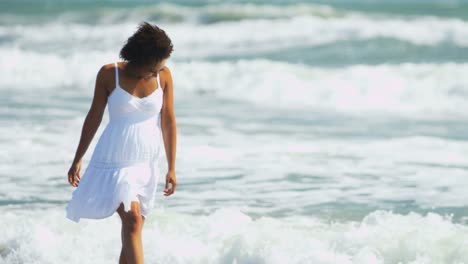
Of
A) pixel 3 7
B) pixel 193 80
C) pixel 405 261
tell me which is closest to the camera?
pixel 405 261

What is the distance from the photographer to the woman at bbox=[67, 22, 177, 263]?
4.69 meters

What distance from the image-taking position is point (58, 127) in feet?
39.2

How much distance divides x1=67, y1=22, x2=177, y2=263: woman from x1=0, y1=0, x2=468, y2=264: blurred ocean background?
146 cm

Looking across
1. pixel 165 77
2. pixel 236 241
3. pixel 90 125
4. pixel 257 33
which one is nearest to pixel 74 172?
pixel 90 125

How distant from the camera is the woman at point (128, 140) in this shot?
185 inches

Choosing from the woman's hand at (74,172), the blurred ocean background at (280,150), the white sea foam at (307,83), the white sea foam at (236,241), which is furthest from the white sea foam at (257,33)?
the woman's hand at (74,172)

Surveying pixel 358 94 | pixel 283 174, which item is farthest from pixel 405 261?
pixel 358 94

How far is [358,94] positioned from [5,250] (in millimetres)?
12204

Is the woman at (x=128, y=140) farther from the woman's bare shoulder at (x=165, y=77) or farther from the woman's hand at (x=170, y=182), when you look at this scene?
the woman's hand at (x=170, y=182)

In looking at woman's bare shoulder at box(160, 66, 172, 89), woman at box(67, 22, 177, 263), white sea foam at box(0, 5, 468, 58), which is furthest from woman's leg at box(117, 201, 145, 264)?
white sea foam at box(0, 5, 468, 58)

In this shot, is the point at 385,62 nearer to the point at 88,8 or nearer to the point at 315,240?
the point at 315,240

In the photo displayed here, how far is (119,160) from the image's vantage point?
473 centimetres

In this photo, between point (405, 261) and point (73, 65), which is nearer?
point (405, 261)

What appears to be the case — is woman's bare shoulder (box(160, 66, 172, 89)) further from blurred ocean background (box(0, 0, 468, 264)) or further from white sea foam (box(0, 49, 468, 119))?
white sea foam (box(0, 49, 468, 119))
